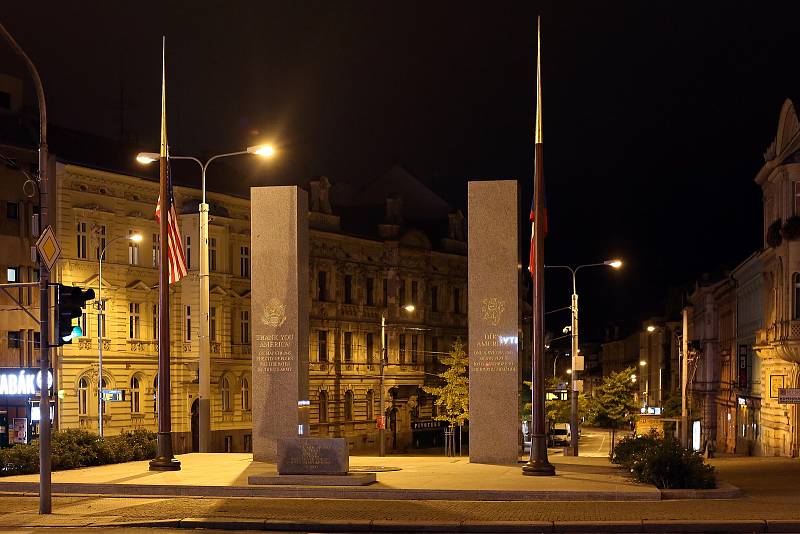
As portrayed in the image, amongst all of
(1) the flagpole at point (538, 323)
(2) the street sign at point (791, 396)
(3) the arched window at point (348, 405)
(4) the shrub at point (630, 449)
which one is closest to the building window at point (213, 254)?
(3) the arched window at point (348, 405)

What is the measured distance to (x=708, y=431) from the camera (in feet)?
279

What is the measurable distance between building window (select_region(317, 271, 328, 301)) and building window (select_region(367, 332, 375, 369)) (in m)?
5.83

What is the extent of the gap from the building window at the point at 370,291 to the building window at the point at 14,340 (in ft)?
88.3

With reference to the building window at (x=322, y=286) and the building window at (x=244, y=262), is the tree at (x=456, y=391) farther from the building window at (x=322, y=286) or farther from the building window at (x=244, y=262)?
the building window at (x=244, y=262)

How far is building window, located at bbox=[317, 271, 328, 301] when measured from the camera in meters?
72.4

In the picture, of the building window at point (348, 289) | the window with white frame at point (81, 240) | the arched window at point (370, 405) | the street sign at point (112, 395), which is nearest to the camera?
the street sign at point (112, 395)

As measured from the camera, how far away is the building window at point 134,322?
58875 millimetres

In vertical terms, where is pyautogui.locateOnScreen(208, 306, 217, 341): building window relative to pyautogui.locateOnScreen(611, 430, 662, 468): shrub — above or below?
above

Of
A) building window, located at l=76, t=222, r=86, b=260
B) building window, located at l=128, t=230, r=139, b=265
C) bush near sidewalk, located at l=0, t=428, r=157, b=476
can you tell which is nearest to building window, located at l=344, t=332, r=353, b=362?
building window, located at l=128, t=230, r=139, b=265

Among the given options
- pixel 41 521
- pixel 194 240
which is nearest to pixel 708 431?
pixel 194 240

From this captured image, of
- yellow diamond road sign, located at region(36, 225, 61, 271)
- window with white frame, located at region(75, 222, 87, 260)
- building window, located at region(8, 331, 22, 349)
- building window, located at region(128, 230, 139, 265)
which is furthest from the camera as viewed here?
building window, located at region(128, 230, 139, 265)

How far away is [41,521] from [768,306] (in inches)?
1759

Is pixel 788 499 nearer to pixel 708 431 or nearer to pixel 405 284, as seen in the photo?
pixel 405 284

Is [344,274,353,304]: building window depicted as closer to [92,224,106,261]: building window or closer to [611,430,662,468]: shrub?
[92,224,106,261]: building window
